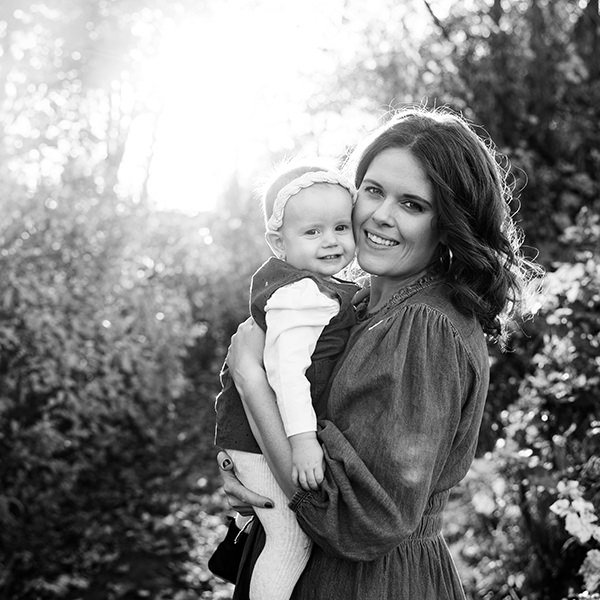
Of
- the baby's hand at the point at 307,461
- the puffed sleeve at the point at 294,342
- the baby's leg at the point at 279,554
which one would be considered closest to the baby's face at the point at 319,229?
the puffed sleeve at the point at 294,342

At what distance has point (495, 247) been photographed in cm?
225

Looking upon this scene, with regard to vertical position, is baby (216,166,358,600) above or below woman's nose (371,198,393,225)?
below

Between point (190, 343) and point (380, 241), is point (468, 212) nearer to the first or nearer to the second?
point (380, 241)

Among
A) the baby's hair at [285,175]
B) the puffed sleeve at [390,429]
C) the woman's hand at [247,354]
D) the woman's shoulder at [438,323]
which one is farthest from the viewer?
the baby's hair at [285,175]

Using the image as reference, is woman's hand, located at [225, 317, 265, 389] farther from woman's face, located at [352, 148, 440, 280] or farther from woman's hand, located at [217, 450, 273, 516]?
woman's face, located at [352, 148, 440, 280]

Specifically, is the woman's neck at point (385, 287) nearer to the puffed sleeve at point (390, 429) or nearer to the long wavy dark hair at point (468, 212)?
Result: the long wavy dark hair at point (468, 212)

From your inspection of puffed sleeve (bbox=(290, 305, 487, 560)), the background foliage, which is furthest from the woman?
the background foliage

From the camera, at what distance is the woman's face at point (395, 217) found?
2.23 metres

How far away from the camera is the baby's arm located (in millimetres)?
2031

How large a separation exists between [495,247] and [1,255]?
390cm

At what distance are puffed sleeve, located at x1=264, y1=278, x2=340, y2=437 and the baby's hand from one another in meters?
0.02

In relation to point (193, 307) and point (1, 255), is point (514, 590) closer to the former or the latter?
point (1, 255)

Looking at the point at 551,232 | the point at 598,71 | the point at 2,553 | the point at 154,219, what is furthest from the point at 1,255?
the point at 598,71

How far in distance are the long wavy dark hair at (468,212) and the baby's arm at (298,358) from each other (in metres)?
0.34
